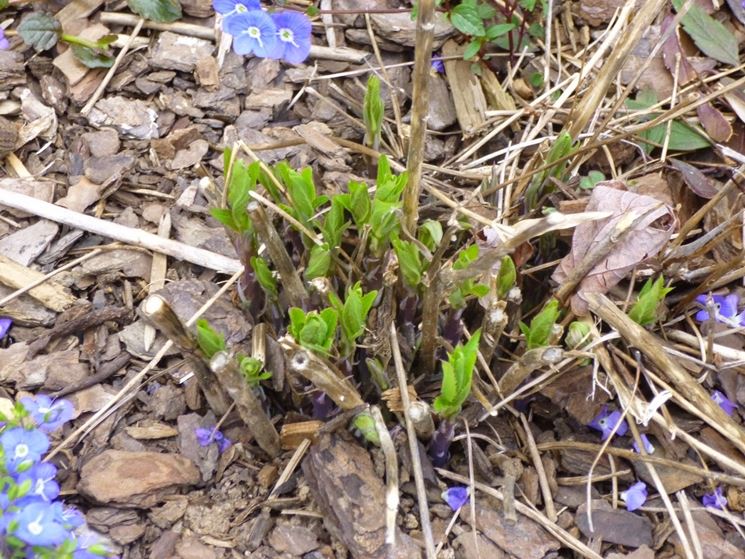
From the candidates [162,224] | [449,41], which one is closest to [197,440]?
[162,224]

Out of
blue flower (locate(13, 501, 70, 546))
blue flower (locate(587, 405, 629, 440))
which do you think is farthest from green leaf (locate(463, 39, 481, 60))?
blue flower (locate(13, 501, 70, 546))

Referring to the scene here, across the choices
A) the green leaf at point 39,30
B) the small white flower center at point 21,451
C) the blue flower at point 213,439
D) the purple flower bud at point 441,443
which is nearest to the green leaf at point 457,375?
the purple flower bud at point 441,443

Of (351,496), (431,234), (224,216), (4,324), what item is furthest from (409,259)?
(4,324)

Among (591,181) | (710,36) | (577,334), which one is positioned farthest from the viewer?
(710,36)

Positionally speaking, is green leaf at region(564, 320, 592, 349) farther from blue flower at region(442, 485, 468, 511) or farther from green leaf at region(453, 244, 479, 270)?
blue flower at region(442, 485, 468, 511)

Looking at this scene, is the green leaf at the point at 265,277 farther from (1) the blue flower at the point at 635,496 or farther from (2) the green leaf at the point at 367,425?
(1) the blue flower at the point at 635,496

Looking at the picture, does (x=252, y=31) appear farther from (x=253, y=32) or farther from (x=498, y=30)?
(x=498, y=30)

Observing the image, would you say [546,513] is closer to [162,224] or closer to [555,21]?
[162,224]
